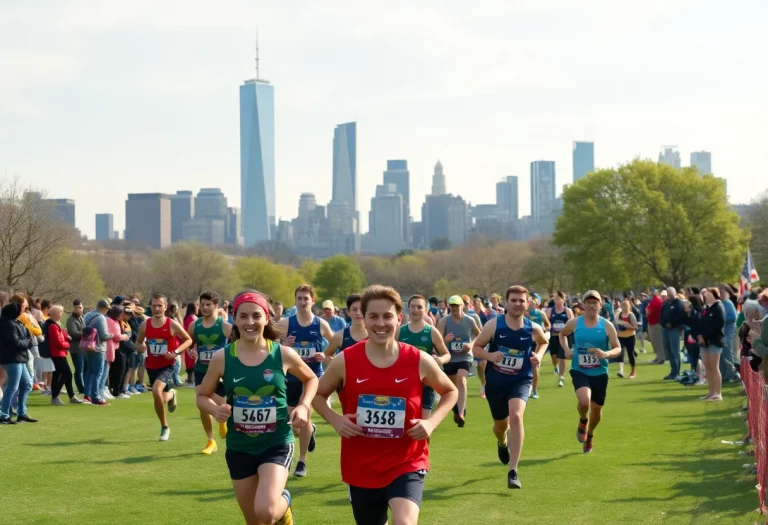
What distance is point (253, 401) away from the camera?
755 cm

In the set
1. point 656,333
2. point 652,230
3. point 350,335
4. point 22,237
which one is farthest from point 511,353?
point 652,230

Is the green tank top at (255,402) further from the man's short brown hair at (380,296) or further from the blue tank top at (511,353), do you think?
the blue tank top at (511,353)

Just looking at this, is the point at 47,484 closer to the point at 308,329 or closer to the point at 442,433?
the point at 308,329

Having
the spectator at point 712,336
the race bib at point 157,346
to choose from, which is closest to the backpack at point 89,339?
the race bib at point 157,346

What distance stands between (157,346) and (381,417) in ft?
28.8

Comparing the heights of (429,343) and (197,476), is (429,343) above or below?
above

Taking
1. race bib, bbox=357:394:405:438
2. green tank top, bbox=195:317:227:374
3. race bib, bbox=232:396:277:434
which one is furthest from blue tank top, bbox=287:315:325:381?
race bib, bbox=357:394:405:438

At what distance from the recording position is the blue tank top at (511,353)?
11.6 m

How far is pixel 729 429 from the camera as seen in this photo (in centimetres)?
1583

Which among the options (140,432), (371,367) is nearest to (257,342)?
(371,367)

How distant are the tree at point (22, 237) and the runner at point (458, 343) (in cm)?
3986

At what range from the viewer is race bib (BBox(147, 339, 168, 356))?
47.6ft

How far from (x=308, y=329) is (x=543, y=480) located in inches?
135

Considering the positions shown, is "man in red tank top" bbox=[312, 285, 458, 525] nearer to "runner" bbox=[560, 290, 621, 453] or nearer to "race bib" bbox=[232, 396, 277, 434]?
"race bib" bbox=[232, 396, 277, 434]
